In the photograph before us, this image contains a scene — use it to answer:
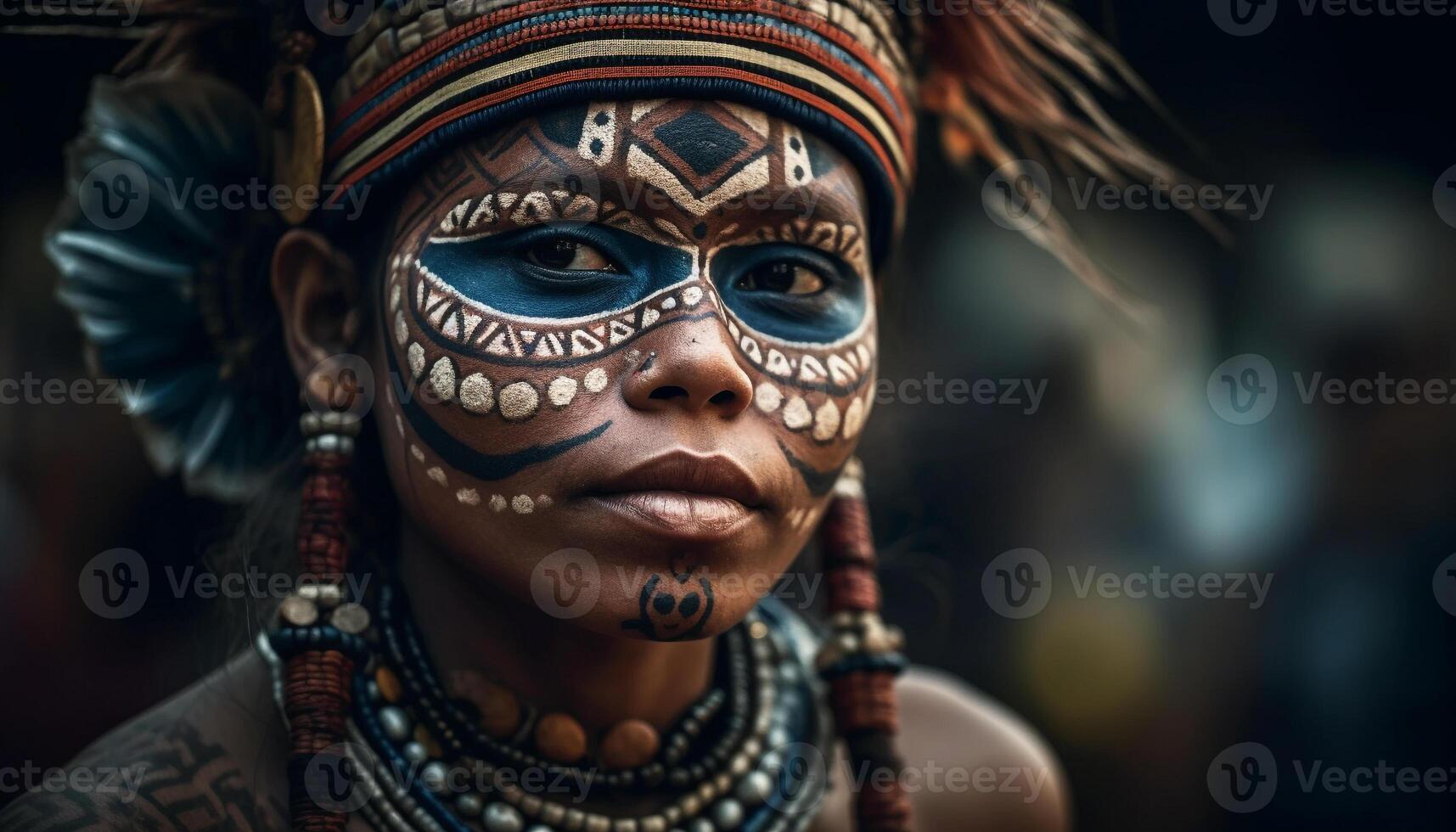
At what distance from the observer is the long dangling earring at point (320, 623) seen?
2.05m

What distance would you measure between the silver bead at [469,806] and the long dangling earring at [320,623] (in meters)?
0.17

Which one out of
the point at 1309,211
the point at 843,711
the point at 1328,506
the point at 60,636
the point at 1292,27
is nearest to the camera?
the point at 843,711

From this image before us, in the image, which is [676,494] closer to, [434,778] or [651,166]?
[651,166]

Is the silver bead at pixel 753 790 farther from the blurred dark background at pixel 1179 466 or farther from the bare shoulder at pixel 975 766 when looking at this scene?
the blurred dark background at pixel 1179 466

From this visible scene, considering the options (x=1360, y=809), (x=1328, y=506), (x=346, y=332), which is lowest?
(x=1360, y=809)

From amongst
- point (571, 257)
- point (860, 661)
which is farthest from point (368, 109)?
point (860, 661)

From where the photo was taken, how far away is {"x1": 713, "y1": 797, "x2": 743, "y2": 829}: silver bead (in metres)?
2.29

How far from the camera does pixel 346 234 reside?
2295 mm

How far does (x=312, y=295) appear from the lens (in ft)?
7.64

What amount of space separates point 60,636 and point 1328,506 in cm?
507

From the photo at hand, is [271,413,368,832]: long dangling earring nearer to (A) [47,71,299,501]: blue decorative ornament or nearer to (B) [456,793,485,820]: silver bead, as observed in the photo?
(B) [456,793,485,820]: silver bead

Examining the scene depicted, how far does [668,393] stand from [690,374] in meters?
0.06

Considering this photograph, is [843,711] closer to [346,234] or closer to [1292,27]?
[346,234]

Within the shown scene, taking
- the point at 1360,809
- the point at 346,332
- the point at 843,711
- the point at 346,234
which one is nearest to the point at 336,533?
the point at 346,332
